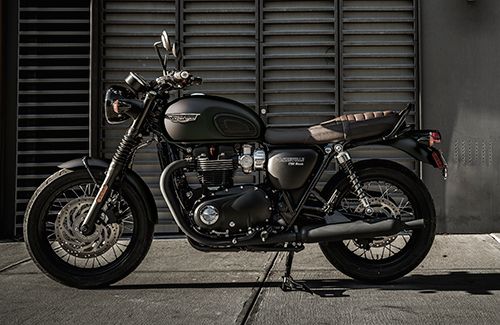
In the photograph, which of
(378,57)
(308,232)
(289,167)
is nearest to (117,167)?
(289,167)

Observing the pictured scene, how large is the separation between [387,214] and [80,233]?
6.81 ft

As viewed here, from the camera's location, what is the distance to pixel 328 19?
271 inches

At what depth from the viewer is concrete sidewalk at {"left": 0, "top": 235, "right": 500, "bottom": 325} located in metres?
3.84

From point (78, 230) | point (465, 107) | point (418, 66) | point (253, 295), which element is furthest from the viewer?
point (418, 66)

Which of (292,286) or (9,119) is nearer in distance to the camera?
(292,286)

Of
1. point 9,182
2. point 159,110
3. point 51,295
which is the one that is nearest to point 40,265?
point 51,295

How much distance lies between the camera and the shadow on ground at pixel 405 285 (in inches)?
174

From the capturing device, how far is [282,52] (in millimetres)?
6910

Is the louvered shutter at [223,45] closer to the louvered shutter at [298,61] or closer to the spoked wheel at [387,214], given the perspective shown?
Result: the louvered shutter at [298,61]

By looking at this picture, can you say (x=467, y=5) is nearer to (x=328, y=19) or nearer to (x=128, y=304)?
(x=328, y=19)

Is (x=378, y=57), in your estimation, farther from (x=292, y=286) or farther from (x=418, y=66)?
(x=292, y=286)

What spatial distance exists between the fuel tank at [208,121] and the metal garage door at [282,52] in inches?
94.0

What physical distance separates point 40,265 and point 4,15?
3399mm

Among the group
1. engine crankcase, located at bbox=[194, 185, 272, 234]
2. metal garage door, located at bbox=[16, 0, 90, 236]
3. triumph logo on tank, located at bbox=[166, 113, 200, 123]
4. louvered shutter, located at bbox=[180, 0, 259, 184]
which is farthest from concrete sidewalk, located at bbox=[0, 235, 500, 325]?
louvered shutter, located at bbox=[180, 0, 259, 184]
